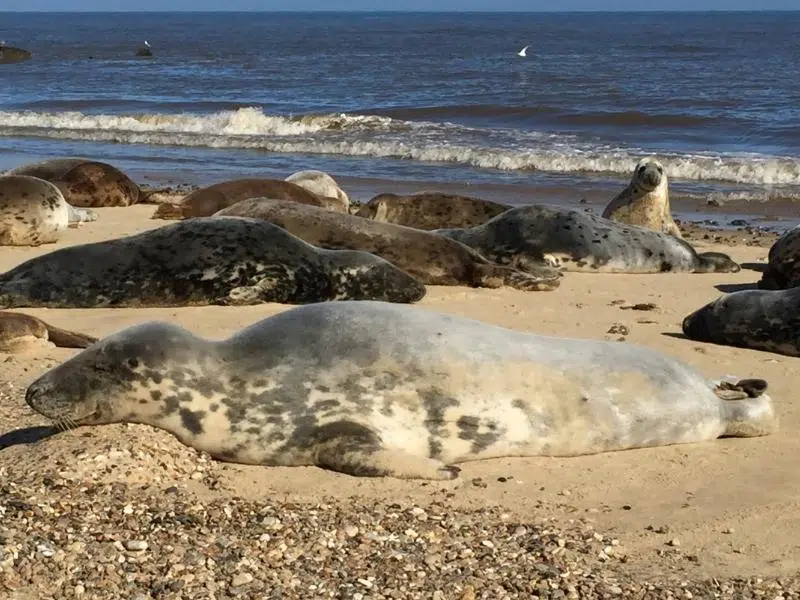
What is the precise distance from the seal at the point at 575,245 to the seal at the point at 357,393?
479 cm

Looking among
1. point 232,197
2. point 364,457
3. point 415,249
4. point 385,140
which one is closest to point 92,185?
point 232,197

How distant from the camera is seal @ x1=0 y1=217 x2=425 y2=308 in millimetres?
8289


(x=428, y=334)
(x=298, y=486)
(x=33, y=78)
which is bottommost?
(x=33, y=78)

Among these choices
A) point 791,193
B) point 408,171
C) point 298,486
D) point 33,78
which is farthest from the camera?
point 33,78

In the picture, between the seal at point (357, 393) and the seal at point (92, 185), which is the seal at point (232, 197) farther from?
the seal at point (357, 393)

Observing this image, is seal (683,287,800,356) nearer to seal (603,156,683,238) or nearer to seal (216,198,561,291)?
seal (216,198,561,291)

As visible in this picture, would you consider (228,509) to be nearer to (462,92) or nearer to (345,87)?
(462,92)

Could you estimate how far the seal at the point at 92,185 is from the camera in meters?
14.3

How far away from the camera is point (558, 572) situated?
A: 4.06m

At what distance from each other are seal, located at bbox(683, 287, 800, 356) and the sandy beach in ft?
4.60

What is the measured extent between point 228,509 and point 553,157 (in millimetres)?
15582

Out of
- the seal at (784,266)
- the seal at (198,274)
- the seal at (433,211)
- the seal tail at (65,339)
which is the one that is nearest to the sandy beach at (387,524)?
the seal tail at (65,339)

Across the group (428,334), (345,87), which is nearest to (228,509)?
(428,334)

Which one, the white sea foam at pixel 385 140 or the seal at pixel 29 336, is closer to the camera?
the seal at pixel 29 336
